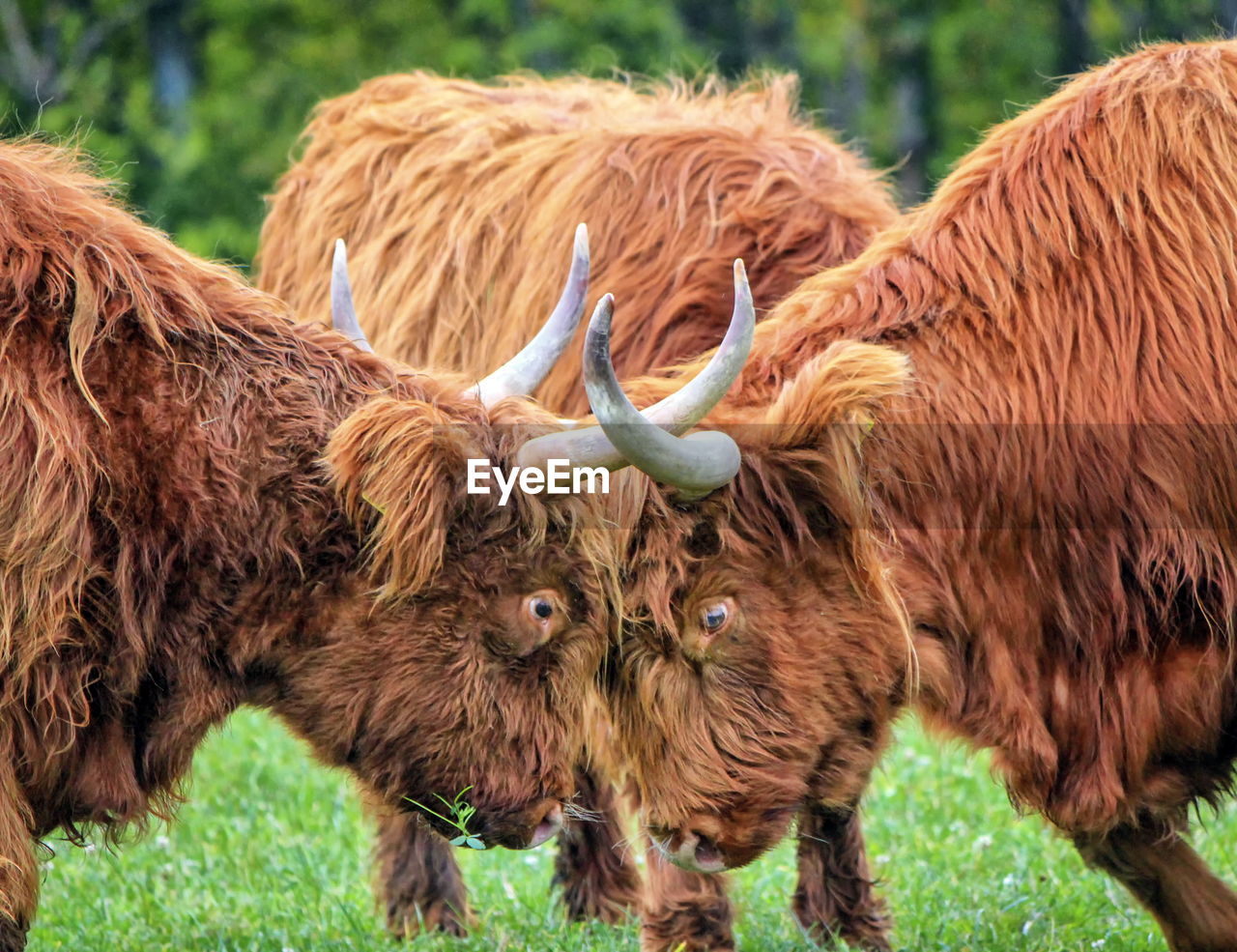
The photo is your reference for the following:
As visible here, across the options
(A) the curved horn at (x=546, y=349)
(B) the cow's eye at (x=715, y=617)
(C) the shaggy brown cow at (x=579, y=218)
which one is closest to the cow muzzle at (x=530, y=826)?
(B) the cow's eye at (x=715, y=617)

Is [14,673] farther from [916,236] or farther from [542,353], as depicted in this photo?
[916,236]

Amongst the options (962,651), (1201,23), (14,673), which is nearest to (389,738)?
(14,673)

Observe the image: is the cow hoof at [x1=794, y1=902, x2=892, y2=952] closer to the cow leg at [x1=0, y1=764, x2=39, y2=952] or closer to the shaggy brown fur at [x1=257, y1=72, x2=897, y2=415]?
the shaggy brown fur at [x1=257, y1=72, x2=897, y2=415]

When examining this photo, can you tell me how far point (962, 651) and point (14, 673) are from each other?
208 centimetres

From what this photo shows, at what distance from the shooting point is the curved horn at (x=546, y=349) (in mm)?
3838

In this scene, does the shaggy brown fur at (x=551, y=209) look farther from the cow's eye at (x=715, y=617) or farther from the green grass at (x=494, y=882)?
the green grass at (x=494, y=882)

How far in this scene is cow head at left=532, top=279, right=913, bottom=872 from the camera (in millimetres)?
3664

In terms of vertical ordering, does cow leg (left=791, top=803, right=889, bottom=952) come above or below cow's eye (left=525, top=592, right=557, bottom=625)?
below

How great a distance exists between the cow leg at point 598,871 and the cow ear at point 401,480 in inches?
70.7

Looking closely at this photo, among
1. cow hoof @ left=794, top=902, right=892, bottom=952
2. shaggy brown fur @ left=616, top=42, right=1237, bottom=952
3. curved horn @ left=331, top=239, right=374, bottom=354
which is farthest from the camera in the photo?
cow hoof @ left=794, top=902, right=892, bottom=952

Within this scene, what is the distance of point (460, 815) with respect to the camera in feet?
12.2

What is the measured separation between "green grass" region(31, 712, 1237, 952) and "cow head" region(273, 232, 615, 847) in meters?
0.65

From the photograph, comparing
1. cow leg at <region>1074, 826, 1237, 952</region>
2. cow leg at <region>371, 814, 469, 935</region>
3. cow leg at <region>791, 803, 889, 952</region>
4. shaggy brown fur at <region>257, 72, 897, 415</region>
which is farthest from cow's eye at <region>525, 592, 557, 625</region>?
cow leg at <region>371, 814, 469, 935</region>

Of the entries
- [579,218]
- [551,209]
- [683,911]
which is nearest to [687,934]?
[683,911]
